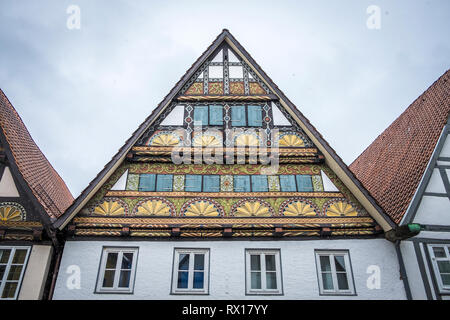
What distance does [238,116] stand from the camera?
10.1 meters

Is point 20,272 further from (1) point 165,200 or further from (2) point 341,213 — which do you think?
(2) point 341,213

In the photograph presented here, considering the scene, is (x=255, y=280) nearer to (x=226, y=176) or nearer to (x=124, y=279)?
(x=226, y=176)

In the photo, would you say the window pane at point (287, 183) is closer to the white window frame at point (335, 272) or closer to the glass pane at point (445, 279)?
the white window frame at point (335, 272)

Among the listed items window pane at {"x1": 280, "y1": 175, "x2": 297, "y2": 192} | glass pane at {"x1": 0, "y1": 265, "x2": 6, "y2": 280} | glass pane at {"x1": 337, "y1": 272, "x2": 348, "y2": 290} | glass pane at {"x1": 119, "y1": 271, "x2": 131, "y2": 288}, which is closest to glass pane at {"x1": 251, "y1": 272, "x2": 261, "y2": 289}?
glass pane at {"x1": 337, "y1": 272, "x2": 348, "y2": 290}

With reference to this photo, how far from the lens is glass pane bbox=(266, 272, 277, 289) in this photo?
26.3ft

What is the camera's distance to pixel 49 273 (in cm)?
785

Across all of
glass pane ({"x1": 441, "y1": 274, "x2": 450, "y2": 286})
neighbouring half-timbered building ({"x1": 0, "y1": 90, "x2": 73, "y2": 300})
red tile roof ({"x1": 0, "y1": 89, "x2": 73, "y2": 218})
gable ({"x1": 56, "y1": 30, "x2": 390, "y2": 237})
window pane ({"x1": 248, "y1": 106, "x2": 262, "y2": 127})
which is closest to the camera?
neighbouring half-timbered building ({"x1": 0, "y1": 90, "x2": 73, "y2": 300})

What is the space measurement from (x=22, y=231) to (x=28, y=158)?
240 cm

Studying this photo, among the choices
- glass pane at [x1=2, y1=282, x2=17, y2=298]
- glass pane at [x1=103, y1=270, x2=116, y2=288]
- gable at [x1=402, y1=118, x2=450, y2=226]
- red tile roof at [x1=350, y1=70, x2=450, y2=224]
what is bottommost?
glass pane at [x1=2, y1=282, x2=17, y2=298]

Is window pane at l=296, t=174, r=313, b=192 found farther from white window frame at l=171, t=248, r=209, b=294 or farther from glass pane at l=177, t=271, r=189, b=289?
glass pane at l=177, t=271, r=189, b=289

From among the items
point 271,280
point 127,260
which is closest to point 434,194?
point 271,280

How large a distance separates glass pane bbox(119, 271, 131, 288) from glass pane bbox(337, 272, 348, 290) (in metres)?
4.26
